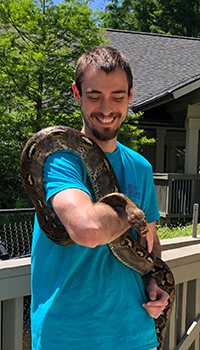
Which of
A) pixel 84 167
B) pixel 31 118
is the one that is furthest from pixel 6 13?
pixel 84 167

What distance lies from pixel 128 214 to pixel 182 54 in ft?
53.5

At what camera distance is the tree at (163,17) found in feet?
96.2

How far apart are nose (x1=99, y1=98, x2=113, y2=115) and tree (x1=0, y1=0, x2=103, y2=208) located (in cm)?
720

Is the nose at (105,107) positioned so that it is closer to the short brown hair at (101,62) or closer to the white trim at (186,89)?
the short brown hair at (101,62)

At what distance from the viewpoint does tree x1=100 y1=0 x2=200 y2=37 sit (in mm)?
29312

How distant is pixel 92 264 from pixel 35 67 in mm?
8224

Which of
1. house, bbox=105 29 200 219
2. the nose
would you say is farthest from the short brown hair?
house, bbox=105 29 200 219

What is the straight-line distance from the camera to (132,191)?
1.78 m

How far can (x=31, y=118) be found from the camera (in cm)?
920

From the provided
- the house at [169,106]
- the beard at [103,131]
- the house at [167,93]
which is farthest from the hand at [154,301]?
the house at [167,93]

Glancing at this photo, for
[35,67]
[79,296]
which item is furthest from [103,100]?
[35,67]

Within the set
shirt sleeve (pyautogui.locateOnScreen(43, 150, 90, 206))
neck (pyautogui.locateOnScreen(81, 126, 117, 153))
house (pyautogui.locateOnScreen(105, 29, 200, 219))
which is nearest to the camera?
shirt sleeve (pyautogui.locateOnScreen(43, 150, 90, 206))

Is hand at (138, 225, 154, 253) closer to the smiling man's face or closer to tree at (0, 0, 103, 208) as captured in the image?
the smiling man's face

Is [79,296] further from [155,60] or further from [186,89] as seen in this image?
[155,60]
